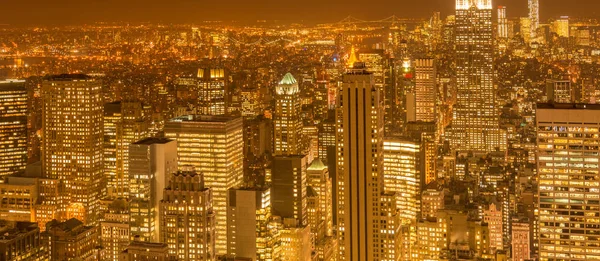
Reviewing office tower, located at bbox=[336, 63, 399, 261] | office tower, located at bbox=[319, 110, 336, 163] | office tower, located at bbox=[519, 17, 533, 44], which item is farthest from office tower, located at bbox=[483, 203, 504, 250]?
office tower, located at bbox=[519, 17, 533, 44]

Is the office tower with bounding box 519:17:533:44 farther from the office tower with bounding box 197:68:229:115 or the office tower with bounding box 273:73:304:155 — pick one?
the office tower with bounding box 197:68:229:115

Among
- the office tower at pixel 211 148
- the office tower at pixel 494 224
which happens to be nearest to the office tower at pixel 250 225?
the office tower at pixel 211 148

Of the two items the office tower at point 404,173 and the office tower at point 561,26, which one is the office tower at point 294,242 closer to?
the office tower at point 404,173

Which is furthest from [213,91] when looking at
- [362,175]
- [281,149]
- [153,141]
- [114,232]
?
[362,175]

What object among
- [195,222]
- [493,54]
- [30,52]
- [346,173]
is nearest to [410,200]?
[346,173]

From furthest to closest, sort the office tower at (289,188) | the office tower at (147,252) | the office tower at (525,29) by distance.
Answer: the office tower at (525,29), the office tower at (289,188), the office tower at (147,252)

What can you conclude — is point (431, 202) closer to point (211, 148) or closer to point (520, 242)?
point (520, 242)

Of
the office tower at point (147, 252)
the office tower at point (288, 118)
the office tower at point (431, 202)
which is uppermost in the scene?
the office tower at point (288, 118)
